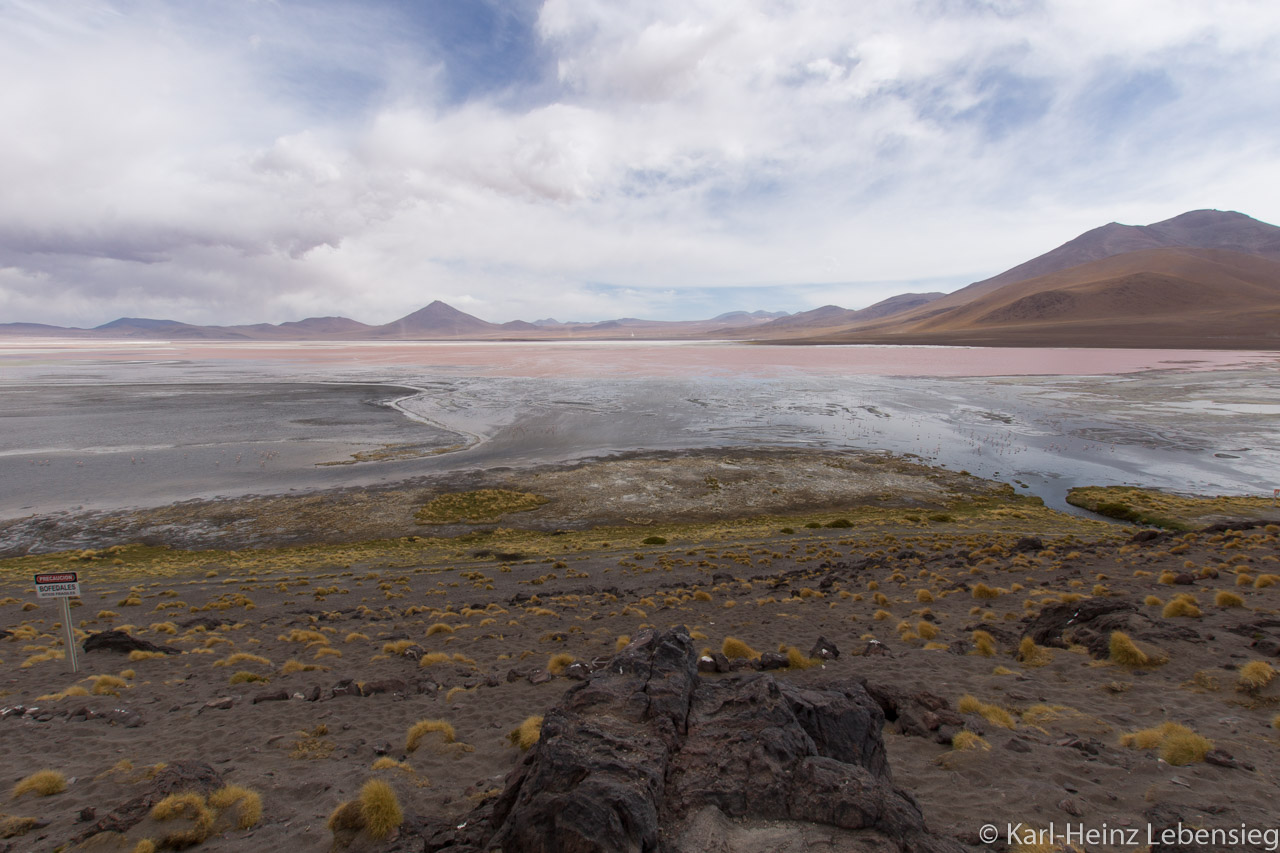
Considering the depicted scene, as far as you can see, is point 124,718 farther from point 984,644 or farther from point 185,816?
point 984,644

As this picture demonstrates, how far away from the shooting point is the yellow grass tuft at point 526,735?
707 centimetres

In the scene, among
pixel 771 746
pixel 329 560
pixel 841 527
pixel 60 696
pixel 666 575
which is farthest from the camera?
pixel 841 527

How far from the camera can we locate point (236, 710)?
8719 mm

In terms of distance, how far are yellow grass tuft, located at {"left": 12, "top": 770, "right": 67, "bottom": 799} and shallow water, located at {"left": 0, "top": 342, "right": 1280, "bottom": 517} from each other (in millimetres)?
27904

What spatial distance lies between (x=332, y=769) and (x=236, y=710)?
10.4ft

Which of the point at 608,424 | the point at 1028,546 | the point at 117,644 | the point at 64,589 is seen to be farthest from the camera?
the point at 608,424

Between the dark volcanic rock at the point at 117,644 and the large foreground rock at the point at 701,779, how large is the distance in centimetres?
1033

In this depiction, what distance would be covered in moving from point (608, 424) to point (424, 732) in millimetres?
41865

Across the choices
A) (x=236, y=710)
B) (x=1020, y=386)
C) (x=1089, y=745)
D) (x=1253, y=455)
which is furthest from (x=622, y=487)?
(x=1020, y=386)

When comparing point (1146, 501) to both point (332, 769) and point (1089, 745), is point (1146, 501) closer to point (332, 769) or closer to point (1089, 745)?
point (1089, 745)

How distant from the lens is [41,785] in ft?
20.3

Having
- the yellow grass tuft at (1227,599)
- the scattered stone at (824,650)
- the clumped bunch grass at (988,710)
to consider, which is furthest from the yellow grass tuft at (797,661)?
the yellow grass tuft at (1227,599)

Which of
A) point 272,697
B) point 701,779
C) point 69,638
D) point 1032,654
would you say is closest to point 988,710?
point 1032,654

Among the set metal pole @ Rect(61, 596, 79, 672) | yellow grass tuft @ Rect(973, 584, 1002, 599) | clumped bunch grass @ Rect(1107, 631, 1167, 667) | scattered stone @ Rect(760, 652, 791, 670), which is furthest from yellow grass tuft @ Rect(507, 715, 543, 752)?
yellow grass tuft @ Rect(973, 584, 1002, 599)
